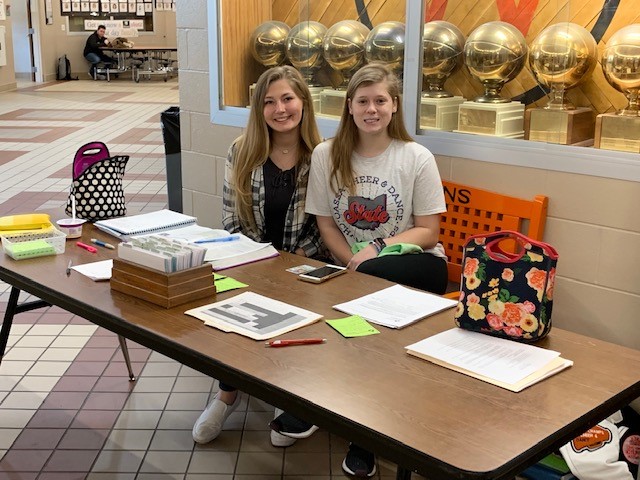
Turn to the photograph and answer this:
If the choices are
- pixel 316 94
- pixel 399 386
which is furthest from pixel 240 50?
pixel 399 386

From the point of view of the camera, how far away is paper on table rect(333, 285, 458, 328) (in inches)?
80.1

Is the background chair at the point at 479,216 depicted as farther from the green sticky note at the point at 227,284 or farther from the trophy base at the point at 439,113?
the green sticky note at the point at 227,284

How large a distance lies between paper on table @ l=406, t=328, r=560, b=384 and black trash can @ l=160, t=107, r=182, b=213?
3.77 meters

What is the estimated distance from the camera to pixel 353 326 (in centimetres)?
199

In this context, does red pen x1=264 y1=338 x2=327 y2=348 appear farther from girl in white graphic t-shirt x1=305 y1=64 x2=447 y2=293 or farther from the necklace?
the necklace

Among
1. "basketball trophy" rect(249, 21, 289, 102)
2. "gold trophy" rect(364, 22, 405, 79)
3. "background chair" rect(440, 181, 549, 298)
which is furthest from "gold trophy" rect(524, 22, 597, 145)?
"basketball trophy" rect(249, 21, 289, 102)

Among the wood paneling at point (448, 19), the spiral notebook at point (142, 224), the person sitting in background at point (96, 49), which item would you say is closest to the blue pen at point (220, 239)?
the spiral notebook at point (142, 224)

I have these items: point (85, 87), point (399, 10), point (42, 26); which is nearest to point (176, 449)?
point (399, 10)

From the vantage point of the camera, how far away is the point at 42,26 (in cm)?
1778

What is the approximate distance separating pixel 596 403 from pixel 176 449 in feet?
5.47

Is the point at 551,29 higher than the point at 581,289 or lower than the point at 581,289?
higher

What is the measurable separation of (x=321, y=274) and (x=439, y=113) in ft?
4.27

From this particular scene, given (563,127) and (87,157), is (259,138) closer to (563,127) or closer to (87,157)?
(87,157)

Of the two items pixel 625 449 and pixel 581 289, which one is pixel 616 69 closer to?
pixel 581 289
